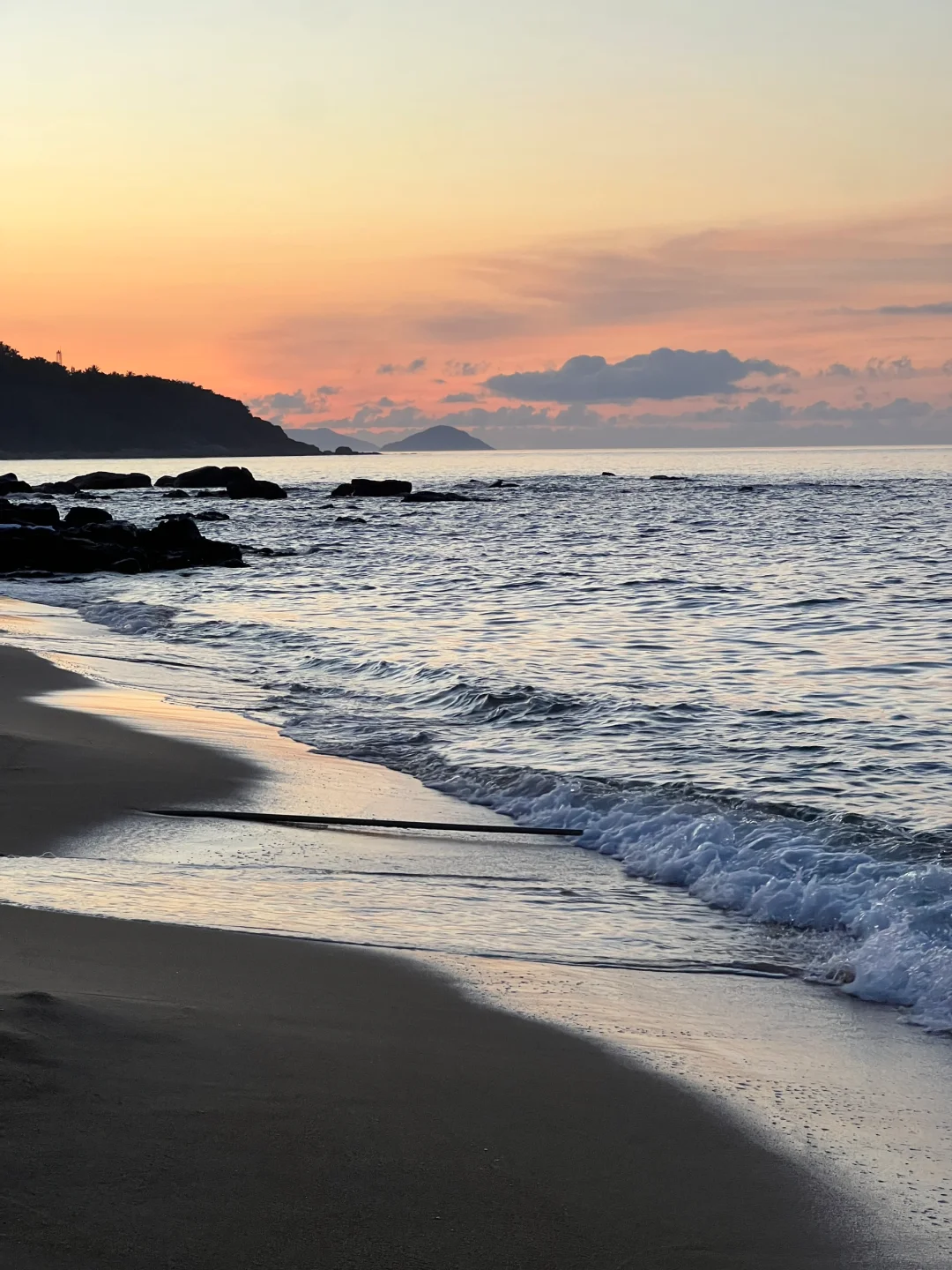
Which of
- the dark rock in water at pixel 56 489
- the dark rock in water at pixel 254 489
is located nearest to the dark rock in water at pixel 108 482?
the dark rock in water at pixel 56 489

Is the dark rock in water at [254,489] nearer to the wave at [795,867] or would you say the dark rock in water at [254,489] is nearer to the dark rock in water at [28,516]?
the dark rock in water at [28,516]

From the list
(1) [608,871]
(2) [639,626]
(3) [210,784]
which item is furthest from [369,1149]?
(2) [639,626]

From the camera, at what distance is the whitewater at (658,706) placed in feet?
19.7

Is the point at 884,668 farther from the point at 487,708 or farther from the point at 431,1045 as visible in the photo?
the point at 431,1045

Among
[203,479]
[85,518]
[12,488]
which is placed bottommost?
[85,518]

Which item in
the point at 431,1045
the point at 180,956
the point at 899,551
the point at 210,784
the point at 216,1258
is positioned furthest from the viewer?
the point at 899,551

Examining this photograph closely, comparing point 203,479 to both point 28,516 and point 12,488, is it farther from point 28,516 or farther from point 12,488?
point 28,516

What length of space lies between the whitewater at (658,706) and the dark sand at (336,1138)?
1107 millimetres

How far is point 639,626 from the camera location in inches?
703

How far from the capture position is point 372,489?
77.2 metres

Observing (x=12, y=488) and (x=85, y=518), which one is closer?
(x=85, y=518)

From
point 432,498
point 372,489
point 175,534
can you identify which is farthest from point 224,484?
point 175,534

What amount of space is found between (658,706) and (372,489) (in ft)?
220

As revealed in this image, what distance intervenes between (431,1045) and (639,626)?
45.9 ft
